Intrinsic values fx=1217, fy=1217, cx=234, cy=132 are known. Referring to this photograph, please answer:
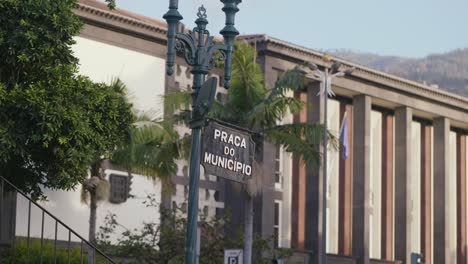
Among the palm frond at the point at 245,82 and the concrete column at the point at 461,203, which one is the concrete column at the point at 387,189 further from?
the palm frond at the point at 245,82

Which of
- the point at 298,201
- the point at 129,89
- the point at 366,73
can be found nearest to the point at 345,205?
the point at 298,201

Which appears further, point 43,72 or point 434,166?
point 434,166

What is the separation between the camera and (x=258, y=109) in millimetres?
40000

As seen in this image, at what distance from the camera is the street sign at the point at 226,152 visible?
55.6 ft

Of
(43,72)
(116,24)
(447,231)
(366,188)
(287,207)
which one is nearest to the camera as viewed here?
(43,72)

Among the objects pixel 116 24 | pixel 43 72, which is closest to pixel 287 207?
pixel 116 24

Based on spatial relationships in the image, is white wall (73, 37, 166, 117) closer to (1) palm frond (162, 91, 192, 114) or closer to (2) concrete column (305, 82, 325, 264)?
(1) palm frond (162, 91, 192, 114)

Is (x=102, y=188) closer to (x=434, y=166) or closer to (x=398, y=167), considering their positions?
(x=398, y=167)

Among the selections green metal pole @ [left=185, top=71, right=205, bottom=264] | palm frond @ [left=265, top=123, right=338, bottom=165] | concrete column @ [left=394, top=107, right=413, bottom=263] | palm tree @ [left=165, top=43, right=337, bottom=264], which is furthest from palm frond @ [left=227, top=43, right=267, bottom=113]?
concrete column @ [left=394, top=107, right=413, bottom=263]

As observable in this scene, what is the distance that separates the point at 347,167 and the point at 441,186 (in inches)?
330

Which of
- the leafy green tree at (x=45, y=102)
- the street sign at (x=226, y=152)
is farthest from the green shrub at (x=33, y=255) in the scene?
the street sign at (x=226, y=152)

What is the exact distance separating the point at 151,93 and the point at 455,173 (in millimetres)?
26844

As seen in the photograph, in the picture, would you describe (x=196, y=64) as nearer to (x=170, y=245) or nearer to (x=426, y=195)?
(x=170, y=245)

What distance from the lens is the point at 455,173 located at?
72125mm
